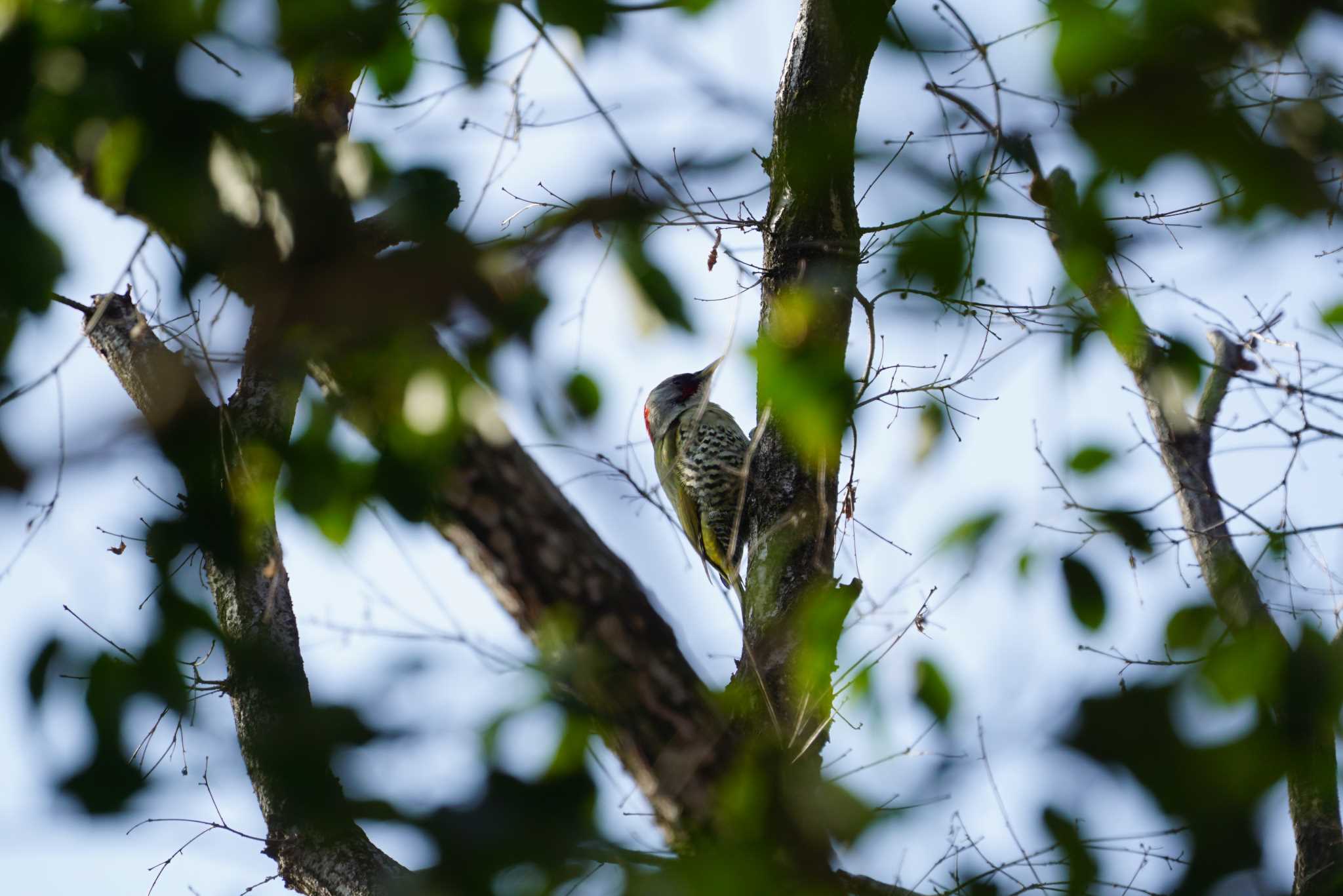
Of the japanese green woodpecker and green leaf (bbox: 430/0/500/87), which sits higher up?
the japanese green woodpecker

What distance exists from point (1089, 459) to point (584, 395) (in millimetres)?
724

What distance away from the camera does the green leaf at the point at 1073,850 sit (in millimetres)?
920

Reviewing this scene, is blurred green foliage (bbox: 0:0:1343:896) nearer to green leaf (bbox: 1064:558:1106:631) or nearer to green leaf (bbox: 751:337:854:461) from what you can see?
green leaf (bbox: 751:337:854:461)

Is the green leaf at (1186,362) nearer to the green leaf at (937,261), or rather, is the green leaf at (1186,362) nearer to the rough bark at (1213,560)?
the rough bark at (1213,560)

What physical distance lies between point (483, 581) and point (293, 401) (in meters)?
0.34

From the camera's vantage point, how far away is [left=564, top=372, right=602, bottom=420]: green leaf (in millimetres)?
1131

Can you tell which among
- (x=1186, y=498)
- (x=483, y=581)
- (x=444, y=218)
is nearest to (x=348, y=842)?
(x=483, y=581)

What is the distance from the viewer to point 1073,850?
3.02 feet

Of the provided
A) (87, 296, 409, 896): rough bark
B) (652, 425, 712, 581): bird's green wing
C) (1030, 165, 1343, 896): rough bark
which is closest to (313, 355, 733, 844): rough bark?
(87, 296, 409, 896): rough bark

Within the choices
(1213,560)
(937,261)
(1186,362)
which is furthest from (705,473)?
(937,261)

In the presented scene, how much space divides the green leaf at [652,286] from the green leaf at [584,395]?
13 centimetres

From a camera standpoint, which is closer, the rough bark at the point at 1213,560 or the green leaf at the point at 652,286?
the rough bark at the point at 1213,560

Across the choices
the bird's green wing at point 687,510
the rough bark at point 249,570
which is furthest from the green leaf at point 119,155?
the bird's green wing at point 687,510

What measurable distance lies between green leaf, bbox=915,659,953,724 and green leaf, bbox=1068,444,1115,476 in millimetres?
431
